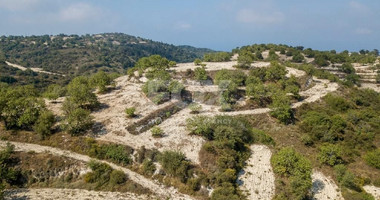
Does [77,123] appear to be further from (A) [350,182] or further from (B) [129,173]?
(A) [350,182]

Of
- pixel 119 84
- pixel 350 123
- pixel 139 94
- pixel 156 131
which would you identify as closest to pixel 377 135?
pixel 350 123

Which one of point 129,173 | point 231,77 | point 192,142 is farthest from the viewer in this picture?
point 231,77

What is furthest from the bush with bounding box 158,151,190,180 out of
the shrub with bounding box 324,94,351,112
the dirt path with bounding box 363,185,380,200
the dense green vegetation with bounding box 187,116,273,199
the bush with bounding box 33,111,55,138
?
the shrub with bounding box 324,94,351,112

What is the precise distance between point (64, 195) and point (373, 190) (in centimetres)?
3777

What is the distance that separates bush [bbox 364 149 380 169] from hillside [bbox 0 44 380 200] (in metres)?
0.12

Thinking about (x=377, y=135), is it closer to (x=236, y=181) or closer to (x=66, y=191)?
(x=236, y=181)

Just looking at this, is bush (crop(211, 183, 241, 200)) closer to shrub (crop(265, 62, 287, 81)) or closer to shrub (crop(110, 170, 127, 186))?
shrub (crop(110, 170, 127, 186))

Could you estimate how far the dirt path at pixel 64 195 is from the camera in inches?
987

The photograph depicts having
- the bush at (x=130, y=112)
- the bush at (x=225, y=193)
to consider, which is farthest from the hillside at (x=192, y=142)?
the bush at (x=130, y=112)

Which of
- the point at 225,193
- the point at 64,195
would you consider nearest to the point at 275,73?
the point at 225,193

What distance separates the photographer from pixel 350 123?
44500mm

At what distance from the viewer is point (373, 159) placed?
34.2 meters

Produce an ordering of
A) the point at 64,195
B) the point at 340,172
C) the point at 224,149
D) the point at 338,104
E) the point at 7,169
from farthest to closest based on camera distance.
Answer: the point at 338,104
the point at 224,149
the point at 340,172
the point at 7,169
the point at 64,195

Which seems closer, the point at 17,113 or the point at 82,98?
the point at 17,113
